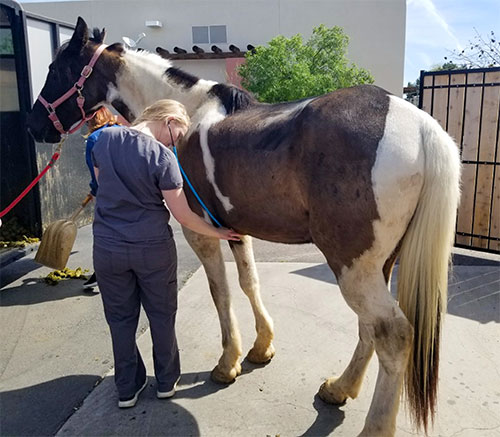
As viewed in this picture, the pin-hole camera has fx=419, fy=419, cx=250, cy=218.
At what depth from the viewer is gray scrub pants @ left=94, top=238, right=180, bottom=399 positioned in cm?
217

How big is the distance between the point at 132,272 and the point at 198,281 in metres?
2.04

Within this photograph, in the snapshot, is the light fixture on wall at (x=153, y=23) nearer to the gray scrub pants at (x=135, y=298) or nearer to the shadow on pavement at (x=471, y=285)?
the shadow on pavement at (x=471, y=285)

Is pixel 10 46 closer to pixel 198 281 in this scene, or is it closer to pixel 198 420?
pixel 198 281

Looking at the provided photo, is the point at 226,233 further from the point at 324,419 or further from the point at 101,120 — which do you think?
the point at 101,120

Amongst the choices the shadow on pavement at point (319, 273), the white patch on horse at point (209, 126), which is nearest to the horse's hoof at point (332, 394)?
the white patch on horse at point (209, 126)

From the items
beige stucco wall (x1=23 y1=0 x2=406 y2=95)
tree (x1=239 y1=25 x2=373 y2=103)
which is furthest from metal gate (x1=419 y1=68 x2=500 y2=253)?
beige stucco wall (x1=23 y1=0 x2=406 y2=95)

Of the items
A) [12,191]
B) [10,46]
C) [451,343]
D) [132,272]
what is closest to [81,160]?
[12,191]

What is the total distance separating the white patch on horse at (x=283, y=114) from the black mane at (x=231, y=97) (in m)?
0.34

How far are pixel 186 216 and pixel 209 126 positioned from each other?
533 mm

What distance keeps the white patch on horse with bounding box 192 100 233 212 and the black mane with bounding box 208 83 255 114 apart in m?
0.04

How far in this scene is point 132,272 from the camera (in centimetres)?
226

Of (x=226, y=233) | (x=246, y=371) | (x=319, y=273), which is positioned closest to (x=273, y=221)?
(x=226, y=233)

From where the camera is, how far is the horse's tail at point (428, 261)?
5.87 ft

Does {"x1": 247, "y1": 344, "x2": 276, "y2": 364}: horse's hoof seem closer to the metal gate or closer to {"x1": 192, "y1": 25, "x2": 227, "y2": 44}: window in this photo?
the metal gate
